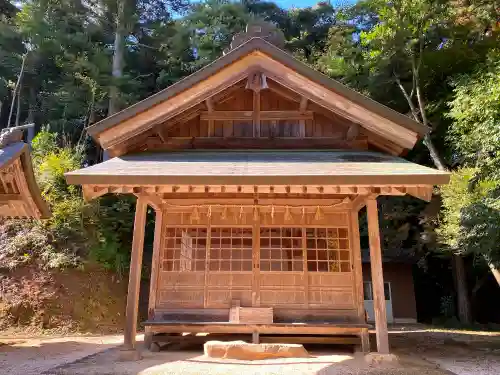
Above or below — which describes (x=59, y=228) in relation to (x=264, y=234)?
above

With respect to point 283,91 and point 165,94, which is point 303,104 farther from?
point 165,94

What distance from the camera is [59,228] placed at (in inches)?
536

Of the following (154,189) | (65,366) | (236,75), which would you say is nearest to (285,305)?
(154,189)

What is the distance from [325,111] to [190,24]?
18972 millimetres

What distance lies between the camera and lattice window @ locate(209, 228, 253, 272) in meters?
7.68

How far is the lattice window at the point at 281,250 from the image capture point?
7.64 metres

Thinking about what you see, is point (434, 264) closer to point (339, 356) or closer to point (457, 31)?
point (457, 31)

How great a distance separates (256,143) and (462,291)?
1429 cm

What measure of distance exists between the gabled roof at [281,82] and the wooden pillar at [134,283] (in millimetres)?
1472

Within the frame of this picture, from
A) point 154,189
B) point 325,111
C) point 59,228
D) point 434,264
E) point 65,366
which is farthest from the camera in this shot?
point 434,264

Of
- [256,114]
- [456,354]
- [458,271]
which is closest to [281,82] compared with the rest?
[256,114]

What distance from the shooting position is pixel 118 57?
21172 mm

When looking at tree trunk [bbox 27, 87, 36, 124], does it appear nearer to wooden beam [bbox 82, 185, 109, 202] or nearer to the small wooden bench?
wooden beam [bbox 82, 185, 109, 202]

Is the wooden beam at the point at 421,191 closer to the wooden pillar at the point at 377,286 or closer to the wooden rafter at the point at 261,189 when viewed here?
the wooden rafter at the point at 261,189
